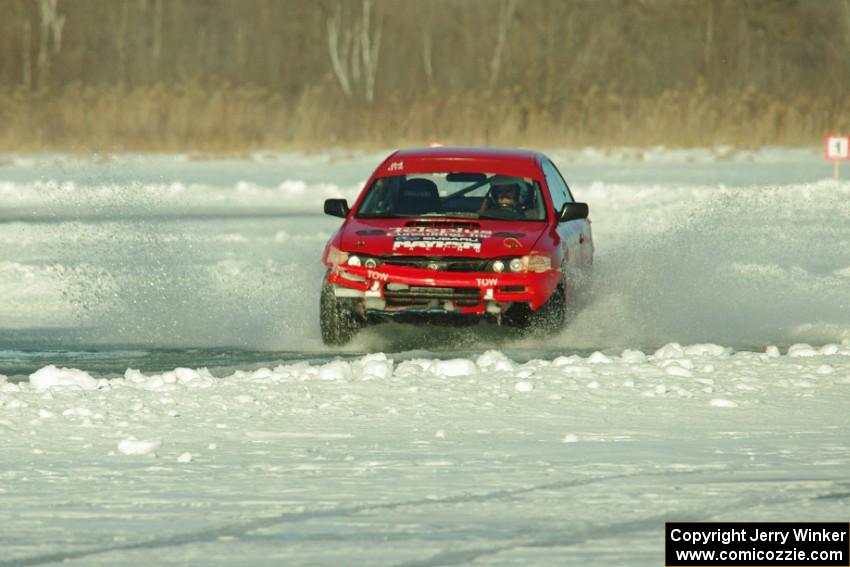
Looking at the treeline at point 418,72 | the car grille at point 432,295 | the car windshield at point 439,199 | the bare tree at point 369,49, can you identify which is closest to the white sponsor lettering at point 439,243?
the car grille at point 432,295

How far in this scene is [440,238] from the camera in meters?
12.2

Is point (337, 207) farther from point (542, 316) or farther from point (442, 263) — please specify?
point (542, 316)

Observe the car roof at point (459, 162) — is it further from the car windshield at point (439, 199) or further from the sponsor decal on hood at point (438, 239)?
the sponsor decal on hood at point (438, 239)

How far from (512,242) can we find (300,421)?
12.5 feet

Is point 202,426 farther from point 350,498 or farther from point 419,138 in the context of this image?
point 419,138

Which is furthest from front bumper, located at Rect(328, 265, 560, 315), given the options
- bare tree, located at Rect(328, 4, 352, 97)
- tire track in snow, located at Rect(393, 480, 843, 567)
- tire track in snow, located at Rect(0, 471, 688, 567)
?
bare tree, located at Rect(328, 4, 352, 97)

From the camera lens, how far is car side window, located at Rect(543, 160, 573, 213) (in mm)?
13531

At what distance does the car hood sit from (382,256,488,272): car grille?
0.11 ft

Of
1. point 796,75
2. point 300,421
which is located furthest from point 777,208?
point 796,75

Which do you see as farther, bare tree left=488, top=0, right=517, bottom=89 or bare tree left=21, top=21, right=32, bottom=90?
bare tree left=488, top=0, right=517, bottom=89

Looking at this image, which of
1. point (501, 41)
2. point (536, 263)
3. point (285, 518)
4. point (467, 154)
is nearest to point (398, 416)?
point (285, 518)

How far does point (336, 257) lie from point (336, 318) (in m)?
0.42

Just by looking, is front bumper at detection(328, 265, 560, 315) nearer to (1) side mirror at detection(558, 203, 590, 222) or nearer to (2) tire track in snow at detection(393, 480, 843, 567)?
(1) side mirror at detection(558, 203, 590, 222)

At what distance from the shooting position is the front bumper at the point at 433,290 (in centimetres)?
1202
